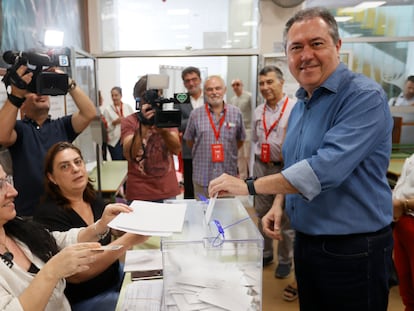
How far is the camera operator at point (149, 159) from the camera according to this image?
89.0 inches

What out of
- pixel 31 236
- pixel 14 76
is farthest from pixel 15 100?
pixel 31 236

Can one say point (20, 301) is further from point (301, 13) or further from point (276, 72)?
point (276, 72)

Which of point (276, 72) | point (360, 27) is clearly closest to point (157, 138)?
point (276, 72)

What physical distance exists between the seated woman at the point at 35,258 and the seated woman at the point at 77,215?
140mm

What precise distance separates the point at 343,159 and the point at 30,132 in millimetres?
1593

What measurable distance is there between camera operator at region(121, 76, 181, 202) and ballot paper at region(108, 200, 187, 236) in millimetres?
1100

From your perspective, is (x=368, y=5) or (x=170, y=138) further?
(x=368, y=5)

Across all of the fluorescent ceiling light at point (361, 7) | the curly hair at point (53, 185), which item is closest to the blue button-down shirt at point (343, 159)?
the curly hair at point (53, 185)

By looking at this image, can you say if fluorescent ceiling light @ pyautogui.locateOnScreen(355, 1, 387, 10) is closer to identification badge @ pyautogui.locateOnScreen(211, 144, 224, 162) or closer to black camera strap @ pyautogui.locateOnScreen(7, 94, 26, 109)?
identification badge @ pyautogui.locateOnScreen(211, 144, 224, 162)

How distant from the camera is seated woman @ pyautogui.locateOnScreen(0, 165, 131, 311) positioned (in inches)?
37.4

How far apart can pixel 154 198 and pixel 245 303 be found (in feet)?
4.67

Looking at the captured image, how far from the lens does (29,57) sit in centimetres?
157

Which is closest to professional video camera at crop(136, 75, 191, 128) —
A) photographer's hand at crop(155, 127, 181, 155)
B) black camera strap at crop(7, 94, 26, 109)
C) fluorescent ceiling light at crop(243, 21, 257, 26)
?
photographer's hand at crop(155, 127, 181, 155)

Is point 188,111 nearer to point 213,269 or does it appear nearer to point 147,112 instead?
point 147,112
